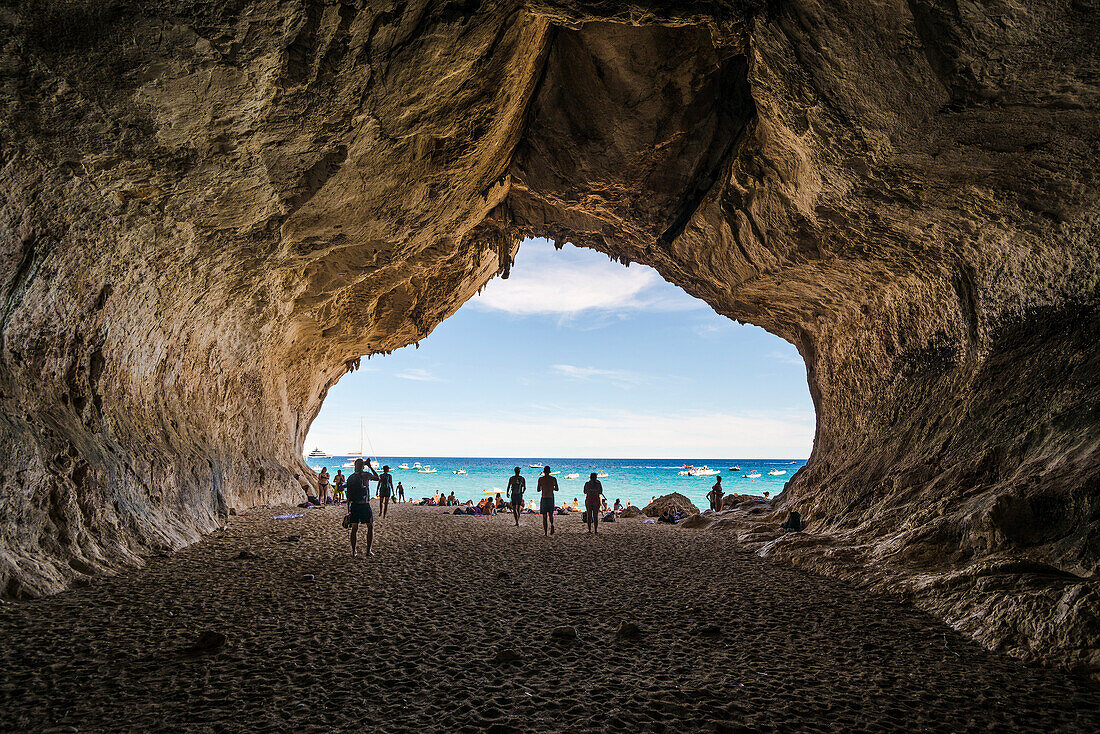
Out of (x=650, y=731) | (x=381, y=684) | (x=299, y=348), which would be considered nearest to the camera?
(x=650, y=731)

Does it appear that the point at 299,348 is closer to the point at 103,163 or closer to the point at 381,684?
the point at 103,163

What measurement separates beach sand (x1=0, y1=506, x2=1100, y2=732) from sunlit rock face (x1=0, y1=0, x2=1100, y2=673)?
98 centimetres

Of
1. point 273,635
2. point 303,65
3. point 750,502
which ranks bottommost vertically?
point 750,502

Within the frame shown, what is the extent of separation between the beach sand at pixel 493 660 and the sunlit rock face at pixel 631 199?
984mm

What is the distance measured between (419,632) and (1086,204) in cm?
1030

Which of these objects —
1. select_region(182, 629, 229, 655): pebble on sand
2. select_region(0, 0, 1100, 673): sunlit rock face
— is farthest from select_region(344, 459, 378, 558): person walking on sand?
select_region(182, 629, 229, 655): pebble on sand

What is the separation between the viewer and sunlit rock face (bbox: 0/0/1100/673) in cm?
666

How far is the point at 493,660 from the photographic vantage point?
509cm

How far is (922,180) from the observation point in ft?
28.8

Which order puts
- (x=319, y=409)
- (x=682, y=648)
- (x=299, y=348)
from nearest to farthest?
(x=682, y=648) → (x=299, y=348) → (x=319, y=409)

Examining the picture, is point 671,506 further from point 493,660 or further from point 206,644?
point 206,644

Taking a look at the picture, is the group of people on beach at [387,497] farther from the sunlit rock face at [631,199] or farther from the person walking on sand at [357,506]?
the sunlit rock face at [631,199]

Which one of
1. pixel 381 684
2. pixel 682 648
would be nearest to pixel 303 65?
pixel 381 684

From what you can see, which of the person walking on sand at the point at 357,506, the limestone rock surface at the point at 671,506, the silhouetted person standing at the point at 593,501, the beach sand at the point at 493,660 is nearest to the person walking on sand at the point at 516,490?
the silhouetted person standing at the point at 593,501
